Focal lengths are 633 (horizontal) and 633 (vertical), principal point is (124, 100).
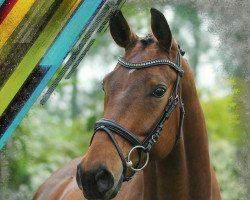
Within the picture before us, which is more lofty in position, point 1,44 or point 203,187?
point 1,44

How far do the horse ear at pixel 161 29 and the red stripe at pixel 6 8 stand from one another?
117 centimetres

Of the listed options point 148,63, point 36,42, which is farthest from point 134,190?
point 36,42

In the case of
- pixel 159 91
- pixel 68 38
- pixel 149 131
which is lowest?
pixel 149 131

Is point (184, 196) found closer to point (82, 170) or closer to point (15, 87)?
point (82, 170)

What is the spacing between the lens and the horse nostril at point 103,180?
3318mm

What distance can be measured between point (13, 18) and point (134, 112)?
4.76ft

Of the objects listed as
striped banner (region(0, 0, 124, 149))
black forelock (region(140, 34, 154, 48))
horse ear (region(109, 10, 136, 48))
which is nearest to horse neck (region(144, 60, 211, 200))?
black forelock (region(140, 34, 154, 48))

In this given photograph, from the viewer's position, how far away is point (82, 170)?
3338 millimetres

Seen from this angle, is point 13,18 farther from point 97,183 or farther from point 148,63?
point 97,183

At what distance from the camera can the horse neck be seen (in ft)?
13.1

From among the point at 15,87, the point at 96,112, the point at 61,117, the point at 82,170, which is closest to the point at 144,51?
the point at 82,170

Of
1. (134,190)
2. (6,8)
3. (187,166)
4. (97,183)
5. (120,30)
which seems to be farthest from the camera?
(6,8)

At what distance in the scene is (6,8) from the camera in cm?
448

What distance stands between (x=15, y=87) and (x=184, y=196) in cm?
149
